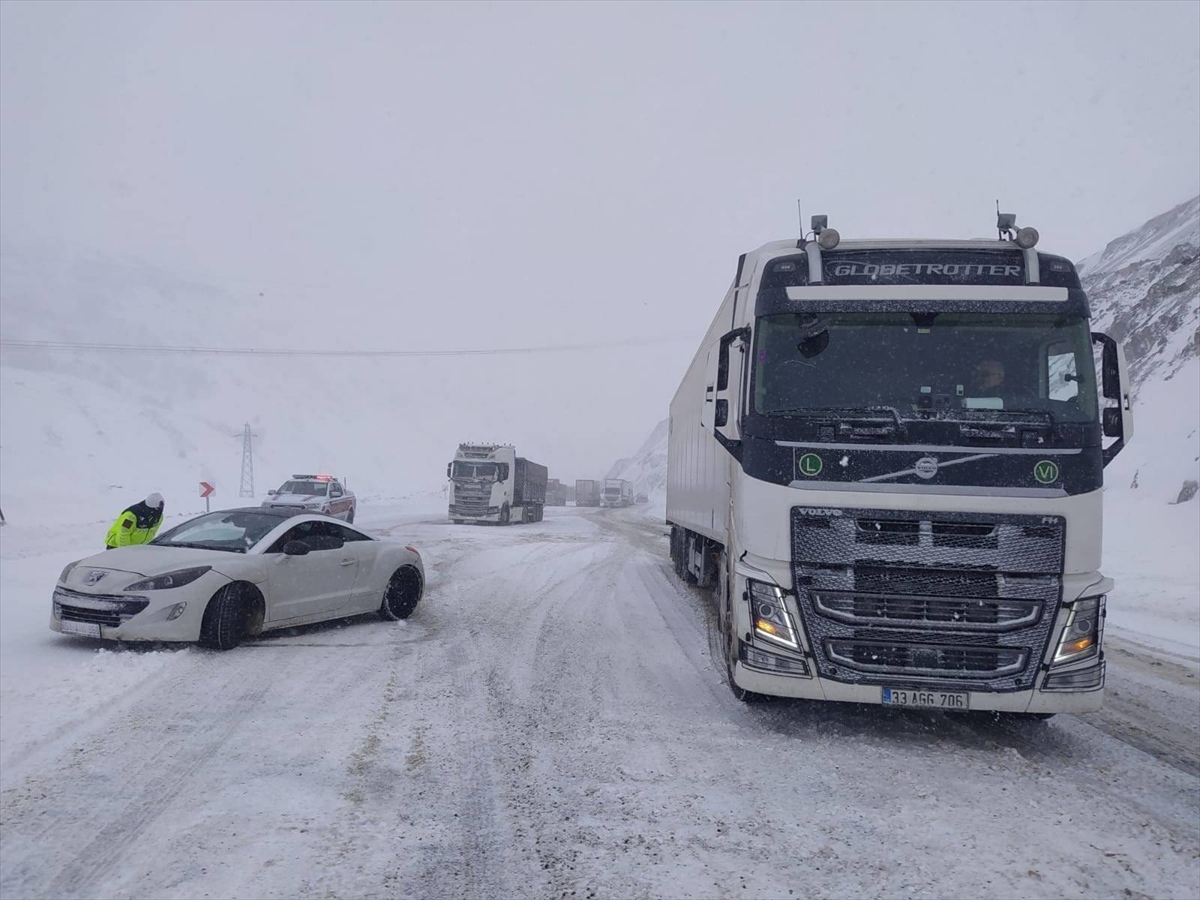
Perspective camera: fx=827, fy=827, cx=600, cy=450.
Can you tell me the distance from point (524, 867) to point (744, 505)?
121 inches

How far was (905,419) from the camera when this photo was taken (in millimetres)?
5664

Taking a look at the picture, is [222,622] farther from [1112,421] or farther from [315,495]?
[315,495]

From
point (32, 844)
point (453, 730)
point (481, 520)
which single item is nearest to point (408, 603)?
point (453, 730)

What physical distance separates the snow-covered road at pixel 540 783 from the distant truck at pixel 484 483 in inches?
1039

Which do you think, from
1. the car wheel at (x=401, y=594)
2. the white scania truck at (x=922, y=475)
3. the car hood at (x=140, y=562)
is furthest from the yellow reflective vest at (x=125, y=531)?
the white scania truck at (x=922, y=475)

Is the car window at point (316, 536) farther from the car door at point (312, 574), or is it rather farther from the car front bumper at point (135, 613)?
the car front bumper at point (135, 613)

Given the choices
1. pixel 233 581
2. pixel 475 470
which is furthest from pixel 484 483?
pixel 233 581

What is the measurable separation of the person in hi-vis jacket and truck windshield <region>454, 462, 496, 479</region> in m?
24.6

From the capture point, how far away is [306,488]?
27031 mm

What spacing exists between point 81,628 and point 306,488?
2026cm

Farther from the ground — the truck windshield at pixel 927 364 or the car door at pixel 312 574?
the truck windshield at pixel 927 364

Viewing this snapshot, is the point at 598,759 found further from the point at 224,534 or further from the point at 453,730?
the point at 224,534

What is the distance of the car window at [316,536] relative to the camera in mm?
8709

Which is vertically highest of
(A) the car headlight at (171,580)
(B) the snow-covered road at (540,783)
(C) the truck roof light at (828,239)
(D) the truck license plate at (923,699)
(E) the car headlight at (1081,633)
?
(C) the truck roof light at (828,239)
